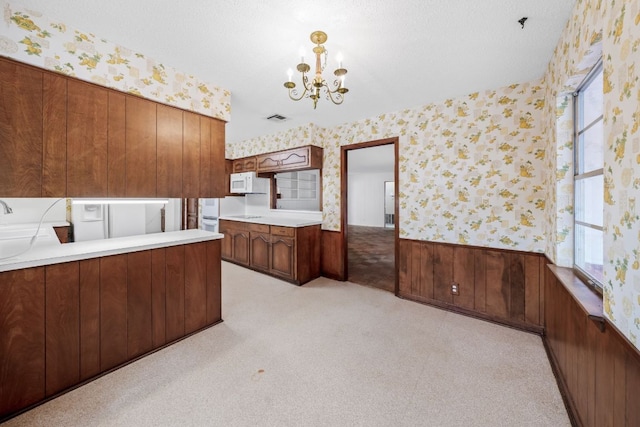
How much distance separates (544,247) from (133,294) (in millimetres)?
3622

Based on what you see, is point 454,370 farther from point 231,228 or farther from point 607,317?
point 231,228

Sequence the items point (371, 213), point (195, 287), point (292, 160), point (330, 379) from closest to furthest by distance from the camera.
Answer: point (330, 379) < point (195, 287) < point (292, 160) < point (371, 213)

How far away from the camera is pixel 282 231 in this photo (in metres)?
3.91

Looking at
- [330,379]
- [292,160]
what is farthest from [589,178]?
[292,160]

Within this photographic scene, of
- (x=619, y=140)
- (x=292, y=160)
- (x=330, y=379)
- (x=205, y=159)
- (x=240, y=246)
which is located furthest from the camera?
(x=240, y=246)

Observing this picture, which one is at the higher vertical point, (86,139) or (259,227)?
(86,139)

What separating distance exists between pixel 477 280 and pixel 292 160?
119 inches

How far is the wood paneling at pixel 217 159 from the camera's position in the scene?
2.62m

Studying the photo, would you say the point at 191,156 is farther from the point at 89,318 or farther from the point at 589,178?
the point at 589,178

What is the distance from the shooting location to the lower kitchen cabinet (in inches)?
150

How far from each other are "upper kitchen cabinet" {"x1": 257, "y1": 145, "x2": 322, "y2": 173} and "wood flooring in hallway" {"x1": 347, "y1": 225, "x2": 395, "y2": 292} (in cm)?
191

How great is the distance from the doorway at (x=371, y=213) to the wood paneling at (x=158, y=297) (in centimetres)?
245

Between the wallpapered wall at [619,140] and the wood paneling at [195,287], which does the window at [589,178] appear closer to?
the wallpapered wall at [619,140]

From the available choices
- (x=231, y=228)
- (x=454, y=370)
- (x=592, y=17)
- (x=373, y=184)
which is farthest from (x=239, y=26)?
(x=373, y=184)
